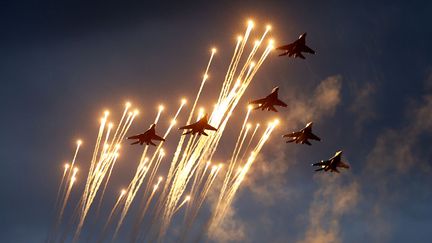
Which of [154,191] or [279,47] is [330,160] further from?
[154,191]

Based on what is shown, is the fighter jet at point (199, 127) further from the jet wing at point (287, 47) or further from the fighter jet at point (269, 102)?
the jet wing at point (287, 47)

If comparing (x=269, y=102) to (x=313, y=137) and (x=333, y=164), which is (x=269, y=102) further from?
(x=333, y=164)

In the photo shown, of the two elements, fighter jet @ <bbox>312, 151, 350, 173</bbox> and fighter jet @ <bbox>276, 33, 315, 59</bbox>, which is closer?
fighter jet @ <bbox>276, 33, 315, 59</bbox>

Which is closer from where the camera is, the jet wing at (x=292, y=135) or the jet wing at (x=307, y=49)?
the jet wing at (x=307, y=49)

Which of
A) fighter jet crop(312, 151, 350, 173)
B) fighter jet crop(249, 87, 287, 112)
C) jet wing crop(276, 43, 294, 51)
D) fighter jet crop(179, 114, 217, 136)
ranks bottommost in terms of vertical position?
fighter jet crop(179, 114, 217, 136)

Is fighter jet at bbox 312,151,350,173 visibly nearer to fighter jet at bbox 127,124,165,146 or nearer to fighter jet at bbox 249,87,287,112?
fighter jet at bbox 249,87,287,112

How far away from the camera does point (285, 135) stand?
61438 millimetres

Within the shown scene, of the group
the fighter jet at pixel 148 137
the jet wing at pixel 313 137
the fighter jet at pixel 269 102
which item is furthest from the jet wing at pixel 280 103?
the fighter jet at pixel 148 137

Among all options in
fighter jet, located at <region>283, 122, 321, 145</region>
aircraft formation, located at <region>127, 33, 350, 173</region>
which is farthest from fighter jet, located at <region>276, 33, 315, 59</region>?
fighter jet, located at <region>283, 122, 321, 145</region>

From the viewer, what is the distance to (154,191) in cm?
5728

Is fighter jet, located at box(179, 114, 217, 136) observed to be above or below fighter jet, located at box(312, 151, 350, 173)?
below

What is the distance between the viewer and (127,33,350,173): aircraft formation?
56125 mm

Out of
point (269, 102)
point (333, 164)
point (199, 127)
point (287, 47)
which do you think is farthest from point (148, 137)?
point (333, 164)

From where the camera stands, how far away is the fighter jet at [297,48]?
56.0m
